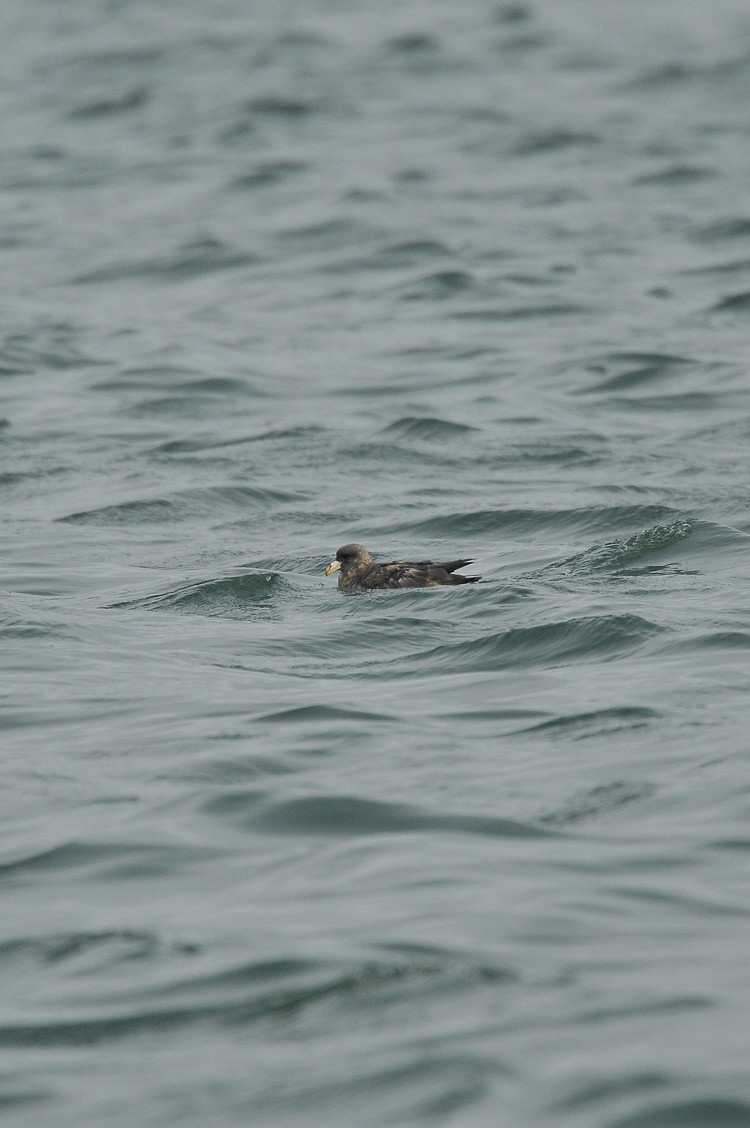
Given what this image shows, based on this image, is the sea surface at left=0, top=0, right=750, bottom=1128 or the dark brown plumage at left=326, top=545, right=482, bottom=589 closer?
the sea surface at left=0, top=0, right=750, bottom=1128

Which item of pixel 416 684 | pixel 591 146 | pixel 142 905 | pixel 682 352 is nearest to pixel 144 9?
pixel 591 146

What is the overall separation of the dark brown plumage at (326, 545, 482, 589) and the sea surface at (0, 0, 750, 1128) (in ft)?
0.36

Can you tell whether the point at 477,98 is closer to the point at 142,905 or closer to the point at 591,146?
the point at 591,146

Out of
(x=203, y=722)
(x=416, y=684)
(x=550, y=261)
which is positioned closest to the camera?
(x=203, y=722)

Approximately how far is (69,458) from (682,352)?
772 centimetres

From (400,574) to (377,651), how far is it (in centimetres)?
118

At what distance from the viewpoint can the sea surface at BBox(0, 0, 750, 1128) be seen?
5645 mm

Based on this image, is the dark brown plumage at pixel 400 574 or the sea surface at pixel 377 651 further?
the dark brown plumage at pixel 400 574

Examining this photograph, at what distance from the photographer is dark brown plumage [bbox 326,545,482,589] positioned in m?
11.4

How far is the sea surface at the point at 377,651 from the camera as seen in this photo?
564cm

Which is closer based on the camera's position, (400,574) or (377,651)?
(377,651)

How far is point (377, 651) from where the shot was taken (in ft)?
34.1

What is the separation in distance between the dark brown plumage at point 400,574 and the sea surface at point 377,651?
0.11 meters

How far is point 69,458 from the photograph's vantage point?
16.8 metres
